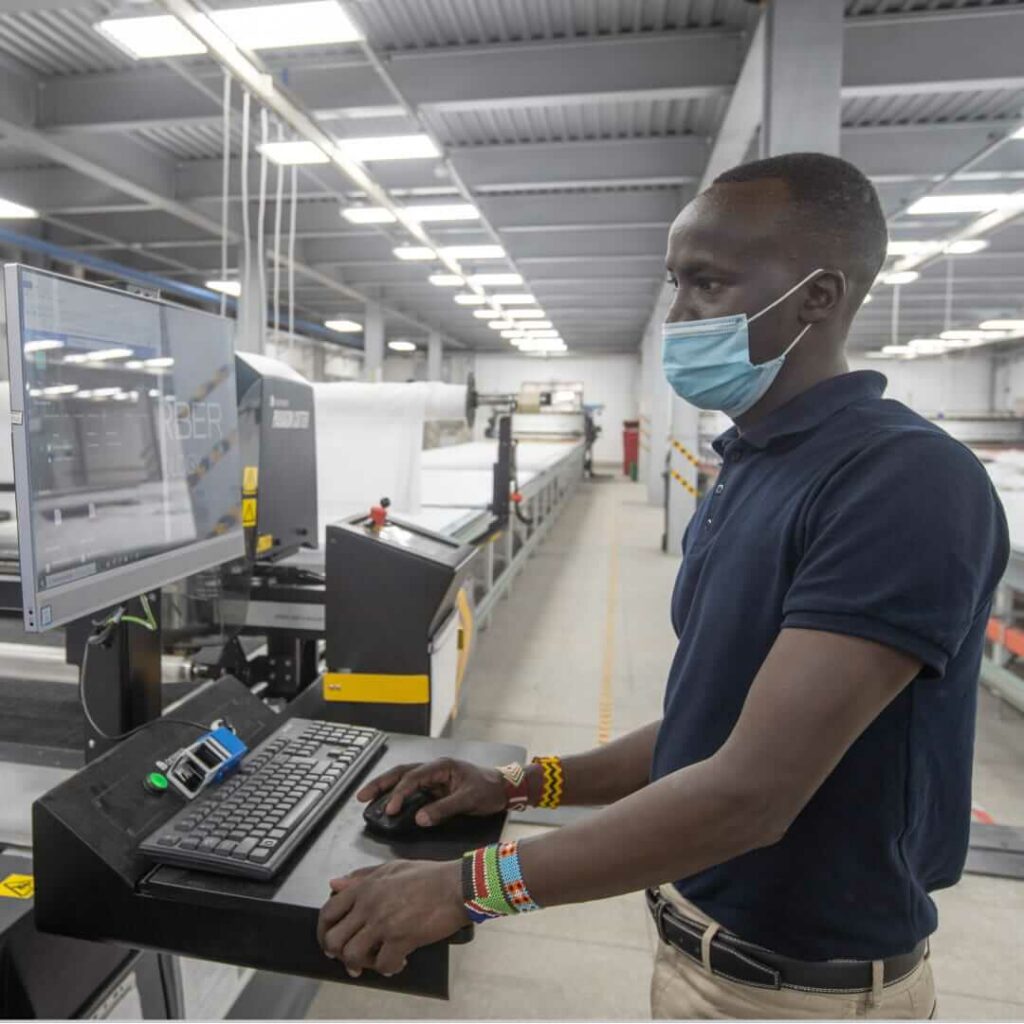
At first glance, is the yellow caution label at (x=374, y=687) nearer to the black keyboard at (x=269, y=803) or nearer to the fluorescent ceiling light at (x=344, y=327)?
the black keyboard at (x=269, y=803)

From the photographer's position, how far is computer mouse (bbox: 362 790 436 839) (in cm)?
92

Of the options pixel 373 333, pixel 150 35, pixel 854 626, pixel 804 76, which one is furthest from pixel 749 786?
pixel 373 333

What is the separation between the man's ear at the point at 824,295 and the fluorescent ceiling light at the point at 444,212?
5706mm

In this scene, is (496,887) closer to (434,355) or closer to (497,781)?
(497,781)

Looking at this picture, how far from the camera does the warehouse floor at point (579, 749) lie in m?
1.97

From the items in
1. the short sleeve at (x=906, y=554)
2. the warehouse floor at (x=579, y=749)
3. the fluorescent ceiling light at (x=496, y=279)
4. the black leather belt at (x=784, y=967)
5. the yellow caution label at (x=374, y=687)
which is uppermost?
the fluorescent ceiling light at (x=496, y=279)

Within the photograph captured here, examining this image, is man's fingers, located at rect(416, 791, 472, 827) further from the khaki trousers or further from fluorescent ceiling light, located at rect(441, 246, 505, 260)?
fluorescent ceiling light, located at rect(441, 246, 505, 260)

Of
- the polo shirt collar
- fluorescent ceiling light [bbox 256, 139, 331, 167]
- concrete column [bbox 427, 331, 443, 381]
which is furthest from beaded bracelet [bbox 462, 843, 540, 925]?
concrete column [bbox 427, 331, 443, 381]

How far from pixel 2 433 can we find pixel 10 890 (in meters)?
1.16

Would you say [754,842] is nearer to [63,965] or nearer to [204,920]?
[204,920]

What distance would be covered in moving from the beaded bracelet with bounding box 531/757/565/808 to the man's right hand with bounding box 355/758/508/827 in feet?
0.22

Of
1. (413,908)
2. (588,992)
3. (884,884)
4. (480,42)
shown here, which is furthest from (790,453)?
(480,42)

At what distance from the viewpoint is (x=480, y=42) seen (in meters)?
3.90

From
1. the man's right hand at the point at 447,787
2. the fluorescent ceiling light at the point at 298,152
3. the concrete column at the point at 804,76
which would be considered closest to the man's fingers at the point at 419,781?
the man's right hand at the point at 447,787
